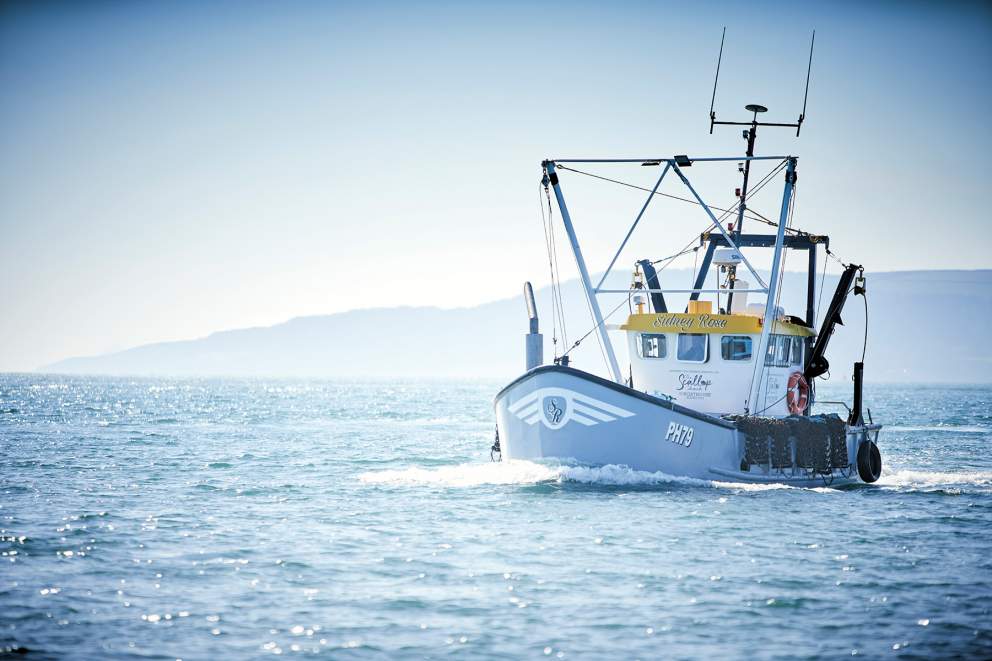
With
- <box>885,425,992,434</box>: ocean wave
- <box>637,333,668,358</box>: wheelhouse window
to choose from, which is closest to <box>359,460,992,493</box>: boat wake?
<box>637,333,668,358</box>: wheelhouse window

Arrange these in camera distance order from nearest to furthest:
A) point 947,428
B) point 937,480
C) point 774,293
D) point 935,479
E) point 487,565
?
point 487,565, point 774,293, point 937,480, point 935,479, point 947,428

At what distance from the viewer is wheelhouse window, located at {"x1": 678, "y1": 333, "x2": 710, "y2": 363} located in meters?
29.0

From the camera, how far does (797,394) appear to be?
30297 millimetres

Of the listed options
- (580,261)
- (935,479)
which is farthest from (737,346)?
(935,479)

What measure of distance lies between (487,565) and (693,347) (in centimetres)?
1354

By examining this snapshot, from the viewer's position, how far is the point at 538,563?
56.5 feet

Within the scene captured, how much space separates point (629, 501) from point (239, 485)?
1113cm

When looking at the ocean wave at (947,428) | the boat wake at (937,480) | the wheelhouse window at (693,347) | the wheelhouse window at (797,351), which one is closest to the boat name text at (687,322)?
the wheelhouse window at (693,347)

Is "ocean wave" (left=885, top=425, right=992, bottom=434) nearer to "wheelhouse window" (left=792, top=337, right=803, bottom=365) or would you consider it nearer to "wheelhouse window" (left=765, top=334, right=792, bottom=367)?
"wheelhouse window" (left=792, top=337, right=803, bottom=365)

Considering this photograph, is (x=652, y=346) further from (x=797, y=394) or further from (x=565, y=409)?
(x=565, y=409)

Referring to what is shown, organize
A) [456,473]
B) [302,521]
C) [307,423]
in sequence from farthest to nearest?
[307,423]
[456,473]
[302,521]

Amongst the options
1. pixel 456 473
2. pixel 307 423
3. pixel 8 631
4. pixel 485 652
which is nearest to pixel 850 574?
pixel 485 652

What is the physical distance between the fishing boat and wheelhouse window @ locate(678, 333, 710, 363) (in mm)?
27

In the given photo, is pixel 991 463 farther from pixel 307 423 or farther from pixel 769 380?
pixel 307 423
